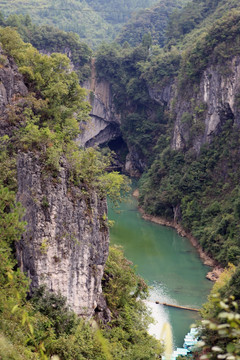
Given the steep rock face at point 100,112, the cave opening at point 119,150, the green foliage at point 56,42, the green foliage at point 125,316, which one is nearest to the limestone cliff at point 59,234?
the green foliage at point 125,316

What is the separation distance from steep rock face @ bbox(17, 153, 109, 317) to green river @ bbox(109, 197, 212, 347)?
2869 millimetres

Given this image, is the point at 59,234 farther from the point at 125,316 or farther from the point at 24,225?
the point at 125,316

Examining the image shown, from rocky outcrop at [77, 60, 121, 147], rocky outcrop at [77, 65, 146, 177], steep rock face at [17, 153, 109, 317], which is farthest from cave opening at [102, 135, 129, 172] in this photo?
steep rock face at [17, 153, 109, 317]

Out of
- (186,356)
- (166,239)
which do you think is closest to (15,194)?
(186,356)

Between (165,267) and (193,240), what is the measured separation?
347 centimetres

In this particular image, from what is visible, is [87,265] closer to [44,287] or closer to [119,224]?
[44,287]

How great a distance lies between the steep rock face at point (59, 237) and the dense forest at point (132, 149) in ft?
0.68

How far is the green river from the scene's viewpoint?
13703 millimetres

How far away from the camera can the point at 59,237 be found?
888cm

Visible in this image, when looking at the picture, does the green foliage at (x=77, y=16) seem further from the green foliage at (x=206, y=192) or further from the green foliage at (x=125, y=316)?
the green foliage at (x=125, y=316)

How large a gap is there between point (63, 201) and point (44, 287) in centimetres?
159

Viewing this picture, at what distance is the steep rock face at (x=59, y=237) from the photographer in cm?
857

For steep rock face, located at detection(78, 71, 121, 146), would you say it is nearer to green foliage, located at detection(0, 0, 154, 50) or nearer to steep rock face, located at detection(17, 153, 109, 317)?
green foliage, located at detection(0, 0, 154, 50)

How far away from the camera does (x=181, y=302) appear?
14703 millimetres
